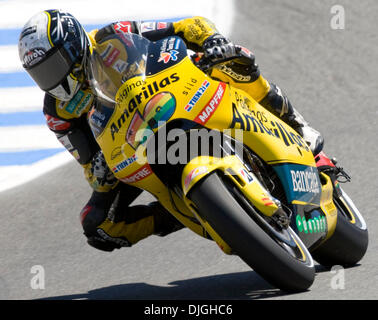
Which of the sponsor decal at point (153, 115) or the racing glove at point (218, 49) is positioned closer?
the sponsor decal at point (153, 115)

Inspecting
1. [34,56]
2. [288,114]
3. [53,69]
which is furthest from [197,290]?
[34,56]

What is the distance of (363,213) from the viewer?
6062mm

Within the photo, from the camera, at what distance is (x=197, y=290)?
489 centimetres

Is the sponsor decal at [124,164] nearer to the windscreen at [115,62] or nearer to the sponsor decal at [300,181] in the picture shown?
the windscreen at [115,62]

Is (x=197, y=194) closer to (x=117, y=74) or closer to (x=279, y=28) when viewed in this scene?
(x=117, y=74)

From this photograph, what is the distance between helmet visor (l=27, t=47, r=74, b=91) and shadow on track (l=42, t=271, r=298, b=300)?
1335 mm

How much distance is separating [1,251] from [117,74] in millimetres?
2536

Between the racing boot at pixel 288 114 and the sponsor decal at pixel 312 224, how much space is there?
1.71 feet

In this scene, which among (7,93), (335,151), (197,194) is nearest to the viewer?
(197,194)

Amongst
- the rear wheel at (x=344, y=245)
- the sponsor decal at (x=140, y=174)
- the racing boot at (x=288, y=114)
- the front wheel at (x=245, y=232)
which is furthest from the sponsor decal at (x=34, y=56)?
the rear wheel at (x=344, y=245)

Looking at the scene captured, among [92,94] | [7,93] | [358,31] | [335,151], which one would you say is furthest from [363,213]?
[7,93]

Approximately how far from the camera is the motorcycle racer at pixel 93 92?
175 inches

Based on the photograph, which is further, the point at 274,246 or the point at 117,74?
the point at 117,74

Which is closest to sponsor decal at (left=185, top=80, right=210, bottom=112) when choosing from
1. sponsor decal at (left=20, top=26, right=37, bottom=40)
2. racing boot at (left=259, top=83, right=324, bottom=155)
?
racing boot at (left=259, top=83, right=324, bottom=155)
